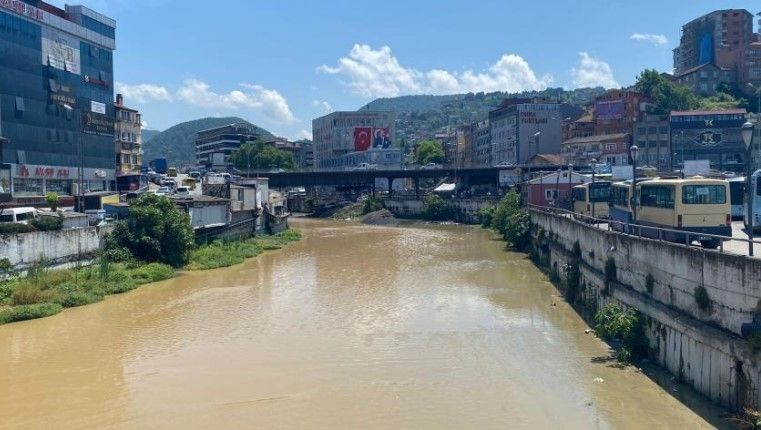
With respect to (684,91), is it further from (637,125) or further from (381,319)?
(381,319)

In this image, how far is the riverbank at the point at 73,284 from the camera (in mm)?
30938

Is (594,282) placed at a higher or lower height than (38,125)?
lower

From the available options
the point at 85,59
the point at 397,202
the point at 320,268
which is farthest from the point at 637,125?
the point at 85,59

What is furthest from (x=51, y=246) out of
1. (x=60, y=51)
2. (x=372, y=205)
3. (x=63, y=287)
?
(x=372, y=205)

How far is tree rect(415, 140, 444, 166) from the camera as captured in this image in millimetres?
176375

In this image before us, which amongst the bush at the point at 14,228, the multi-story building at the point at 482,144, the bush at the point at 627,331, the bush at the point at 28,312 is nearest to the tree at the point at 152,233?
the bush at the point at 14,228

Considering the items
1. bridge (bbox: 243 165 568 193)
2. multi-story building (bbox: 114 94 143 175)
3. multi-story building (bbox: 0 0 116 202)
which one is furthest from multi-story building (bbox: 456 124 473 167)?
multi-story building (bbox: 0 0 116 202)

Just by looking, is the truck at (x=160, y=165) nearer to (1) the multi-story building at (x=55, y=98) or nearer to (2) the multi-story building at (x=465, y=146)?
(1) the multi-story building at (x=55, y=98)

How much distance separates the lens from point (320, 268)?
→ 157 feet

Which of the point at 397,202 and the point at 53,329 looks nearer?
the point at 53,329

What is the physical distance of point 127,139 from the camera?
329ft

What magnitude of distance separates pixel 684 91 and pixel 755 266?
11536cm

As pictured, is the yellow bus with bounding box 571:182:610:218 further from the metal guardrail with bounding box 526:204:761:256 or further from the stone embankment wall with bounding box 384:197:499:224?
the stone embankment wall with bounding box 384:197:499:224

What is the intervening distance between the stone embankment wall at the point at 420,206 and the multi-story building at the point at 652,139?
27290 mm
